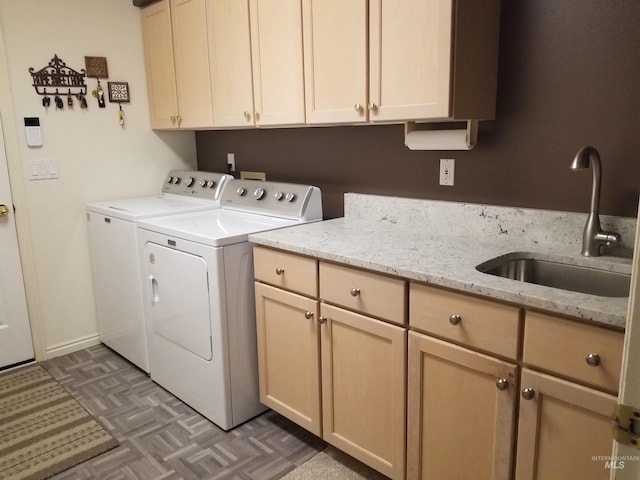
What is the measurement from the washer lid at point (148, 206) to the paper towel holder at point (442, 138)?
1.35 meters

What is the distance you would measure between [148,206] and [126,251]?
13.1 inches

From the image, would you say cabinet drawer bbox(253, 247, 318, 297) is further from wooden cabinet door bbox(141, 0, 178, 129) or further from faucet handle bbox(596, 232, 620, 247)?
wooden cabinet door bbox(141, 0, 178, 129)

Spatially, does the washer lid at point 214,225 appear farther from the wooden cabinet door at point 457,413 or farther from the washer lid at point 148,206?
the wooden cabinet door at point 457,413

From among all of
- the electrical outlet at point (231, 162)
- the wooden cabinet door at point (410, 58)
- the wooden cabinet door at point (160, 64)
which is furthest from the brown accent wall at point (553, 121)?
the wooden cabinet door at point (160, 64)

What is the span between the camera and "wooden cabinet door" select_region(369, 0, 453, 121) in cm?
169

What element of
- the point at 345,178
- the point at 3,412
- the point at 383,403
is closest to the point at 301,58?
the point at 345,178

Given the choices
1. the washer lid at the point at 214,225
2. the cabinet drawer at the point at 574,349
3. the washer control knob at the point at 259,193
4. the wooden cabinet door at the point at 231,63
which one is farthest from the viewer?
the washer control knob at the point at 259,193

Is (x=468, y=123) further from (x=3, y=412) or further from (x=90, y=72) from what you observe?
(x=3, y=412)

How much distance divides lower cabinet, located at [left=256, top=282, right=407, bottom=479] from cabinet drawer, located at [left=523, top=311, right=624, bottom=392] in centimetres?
45

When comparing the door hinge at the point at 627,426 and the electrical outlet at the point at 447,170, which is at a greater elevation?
the electrical outlet at the point at 447,170

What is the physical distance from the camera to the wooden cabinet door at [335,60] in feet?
6.33

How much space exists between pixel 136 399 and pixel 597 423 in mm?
2215

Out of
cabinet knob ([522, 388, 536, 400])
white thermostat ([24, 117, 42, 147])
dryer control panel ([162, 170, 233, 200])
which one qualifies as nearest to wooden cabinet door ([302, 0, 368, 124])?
dryer control panel ([162, 170, 233, 200])

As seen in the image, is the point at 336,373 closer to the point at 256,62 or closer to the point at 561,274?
the point at 561,274
